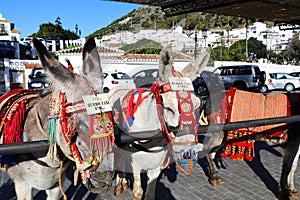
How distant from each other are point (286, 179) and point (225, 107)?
4.68 feet

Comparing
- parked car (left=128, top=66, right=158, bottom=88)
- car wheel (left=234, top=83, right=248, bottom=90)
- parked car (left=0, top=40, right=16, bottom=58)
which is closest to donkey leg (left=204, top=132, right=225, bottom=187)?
parked car (left=128, top=66, right=158, bottom=88)

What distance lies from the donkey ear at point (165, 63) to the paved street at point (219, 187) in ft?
7.46

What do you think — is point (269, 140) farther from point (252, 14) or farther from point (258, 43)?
point (258, 43)

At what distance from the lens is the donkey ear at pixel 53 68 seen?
1547 mm

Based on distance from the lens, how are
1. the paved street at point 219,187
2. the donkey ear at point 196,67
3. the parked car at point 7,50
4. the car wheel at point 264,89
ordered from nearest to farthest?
1. the donkey ear at point 196,67
2. the paved street at point 219,187
3. the car wheel at point 264,89
4. the parked car at point 7,50

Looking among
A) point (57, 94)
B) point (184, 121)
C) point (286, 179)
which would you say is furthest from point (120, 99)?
point (286, 179)

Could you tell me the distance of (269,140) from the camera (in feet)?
13.2

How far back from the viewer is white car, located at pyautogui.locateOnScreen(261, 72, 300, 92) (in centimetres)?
2117

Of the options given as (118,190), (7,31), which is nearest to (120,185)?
(118,190)

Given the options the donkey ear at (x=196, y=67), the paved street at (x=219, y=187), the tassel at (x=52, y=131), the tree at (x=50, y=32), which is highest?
the tree at (x=50, y=32)

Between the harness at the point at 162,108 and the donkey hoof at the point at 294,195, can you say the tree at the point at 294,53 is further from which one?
the harness at the point at 162,108

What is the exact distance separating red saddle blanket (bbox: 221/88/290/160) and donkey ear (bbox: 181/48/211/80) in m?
1.52

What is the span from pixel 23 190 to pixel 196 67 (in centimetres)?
206

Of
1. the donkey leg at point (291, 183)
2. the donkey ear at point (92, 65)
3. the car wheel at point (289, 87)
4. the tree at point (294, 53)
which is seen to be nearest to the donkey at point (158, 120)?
the donkey ear at point (92, 65)
